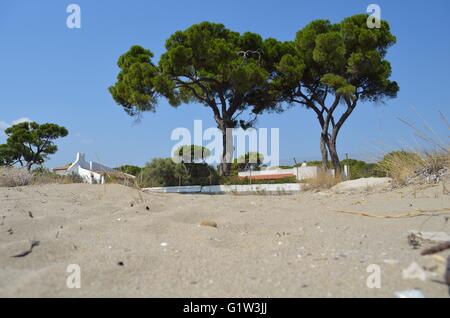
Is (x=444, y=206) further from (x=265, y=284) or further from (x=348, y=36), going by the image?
(x=348, y=36)

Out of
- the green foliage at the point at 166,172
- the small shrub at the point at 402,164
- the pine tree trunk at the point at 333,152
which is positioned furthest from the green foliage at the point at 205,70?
the small shrub at the point at 402,164

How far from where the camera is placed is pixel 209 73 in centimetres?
1666

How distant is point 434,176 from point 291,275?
11.8ft

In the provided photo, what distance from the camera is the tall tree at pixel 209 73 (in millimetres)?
15367

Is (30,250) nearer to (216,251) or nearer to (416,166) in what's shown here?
(216,251)

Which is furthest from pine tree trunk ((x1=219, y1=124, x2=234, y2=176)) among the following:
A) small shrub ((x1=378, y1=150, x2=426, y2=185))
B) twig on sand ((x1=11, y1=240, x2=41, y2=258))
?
twig on sand ((x1=11, y1=240, x2=41, y2=258))

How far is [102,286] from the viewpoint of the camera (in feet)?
5.02

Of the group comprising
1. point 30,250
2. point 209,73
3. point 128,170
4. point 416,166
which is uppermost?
point 209,73

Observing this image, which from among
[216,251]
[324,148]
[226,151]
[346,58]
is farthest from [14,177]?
[346,58]

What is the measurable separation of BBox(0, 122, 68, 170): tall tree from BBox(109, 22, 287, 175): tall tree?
46.7ft

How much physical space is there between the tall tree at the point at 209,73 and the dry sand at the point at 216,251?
491 inches

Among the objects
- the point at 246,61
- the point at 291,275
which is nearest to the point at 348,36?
the point at 246,61

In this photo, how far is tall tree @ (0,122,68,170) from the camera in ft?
91.1

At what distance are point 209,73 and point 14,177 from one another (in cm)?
1102
